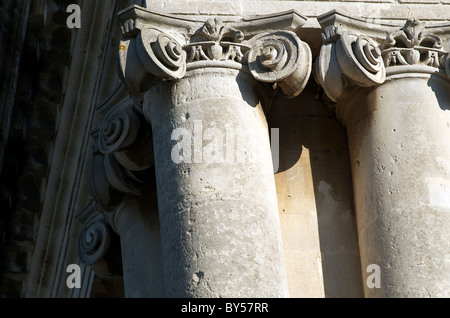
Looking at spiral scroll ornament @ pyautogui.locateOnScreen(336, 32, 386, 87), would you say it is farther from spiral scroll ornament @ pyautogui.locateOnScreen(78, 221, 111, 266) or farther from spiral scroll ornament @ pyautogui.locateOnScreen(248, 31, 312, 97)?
spiral scroll ornament @ pyautogui.locateOnScreen(78, 221, 111, 266)

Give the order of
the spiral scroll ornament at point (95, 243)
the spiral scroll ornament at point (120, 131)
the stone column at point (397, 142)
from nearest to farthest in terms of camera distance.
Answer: the stone column at point (397, 142), the spiral scroll ornament at point (120, 131), the spiral scroll ornament at point (95, 243)

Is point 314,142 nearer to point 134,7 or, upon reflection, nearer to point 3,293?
point 134,7

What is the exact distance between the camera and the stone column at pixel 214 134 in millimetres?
10930

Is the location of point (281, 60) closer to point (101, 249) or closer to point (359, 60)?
point (359, 60)

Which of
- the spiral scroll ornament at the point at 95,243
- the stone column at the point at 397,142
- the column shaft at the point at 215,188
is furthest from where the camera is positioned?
the spiral scroll ornament at the point at 95,243

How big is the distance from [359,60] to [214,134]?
141 cm

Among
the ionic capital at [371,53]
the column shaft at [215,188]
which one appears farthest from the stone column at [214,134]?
the ionic capital at [371,53]

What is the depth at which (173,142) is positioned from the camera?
11578 mm

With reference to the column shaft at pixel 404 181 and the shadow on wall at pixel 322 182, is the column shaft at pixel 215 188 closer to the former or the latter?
the shadow on wall at pixel 322 182

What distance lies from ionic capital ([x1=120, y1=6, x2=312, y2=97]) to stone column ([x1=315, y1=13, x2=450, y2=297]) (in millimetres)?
288

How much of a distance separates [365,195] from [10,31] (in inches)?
241

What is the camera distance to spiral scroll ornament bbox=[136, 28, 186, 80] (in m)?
11.7

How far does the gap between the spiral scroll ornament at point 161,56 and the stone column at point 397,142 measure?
1185mm

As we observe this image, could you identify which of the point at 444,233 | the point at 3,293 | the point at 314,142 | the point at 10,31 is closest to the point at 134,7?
the point at 314,142
